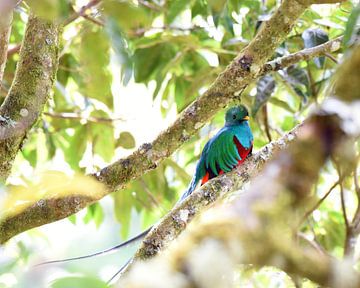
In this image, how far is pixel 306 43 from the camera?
2041mm

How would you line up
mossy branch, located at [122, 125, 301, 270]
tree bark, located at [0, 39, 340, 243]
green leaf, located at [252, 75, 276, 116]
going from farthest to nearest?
green leaf, located at [252, 75, 276, 116] → tree bark, located at [0, 39, 340, 243] → mossy branch, located at [122, 125, 301, 270]

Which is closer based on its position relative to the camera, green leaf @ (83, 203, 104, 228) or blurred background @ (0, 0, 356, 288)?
blurred background @ (0, 0, 356, 288)

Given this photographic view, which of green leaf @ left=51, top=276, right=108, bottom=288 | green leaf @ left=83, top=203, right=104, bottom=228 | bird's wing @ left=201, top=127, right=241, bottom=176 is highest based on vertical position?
green leaf @ left=51, top=276, right=108, bottom=288

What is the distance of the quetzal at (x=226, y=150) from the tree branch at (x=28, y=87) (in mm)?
988

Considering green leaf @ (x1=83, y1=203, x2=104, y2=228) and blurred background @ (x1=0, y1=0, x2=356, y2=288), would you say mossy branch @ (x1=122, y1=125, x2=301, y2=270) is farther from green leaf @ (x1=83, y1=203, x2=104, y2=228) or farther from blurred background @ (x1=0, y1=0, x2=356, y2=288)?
green leaf @ (x1=83, y1=203, x2=104, y2=228)

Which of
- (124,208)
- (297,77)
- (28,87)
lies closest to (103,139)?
(124,208)

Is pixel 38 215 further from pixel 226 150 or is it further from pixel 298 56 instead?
pixel 226 150

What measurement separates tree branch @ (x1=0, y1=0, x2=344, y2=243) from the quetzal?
33.9 inches

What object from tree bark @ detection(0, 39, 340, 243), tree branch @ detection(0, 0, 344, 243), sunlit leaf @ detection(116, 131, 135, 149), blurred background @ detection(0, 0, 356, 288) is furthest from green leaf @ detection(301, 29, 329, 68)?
tree bark @ detection(0, 39, 340, 243)

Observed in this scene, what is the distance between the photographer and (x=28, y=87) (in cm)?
154

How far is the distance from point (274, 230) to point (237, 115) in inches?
76.2

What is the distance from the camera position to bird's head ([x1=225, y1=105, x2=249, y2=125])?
255 centimetres

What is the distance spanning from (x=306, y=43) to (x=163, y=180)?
857 millimetres

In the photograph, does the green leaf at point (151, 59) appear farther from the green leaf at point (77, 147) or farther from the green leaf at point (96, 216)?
the green leaf at point (96, 216)
